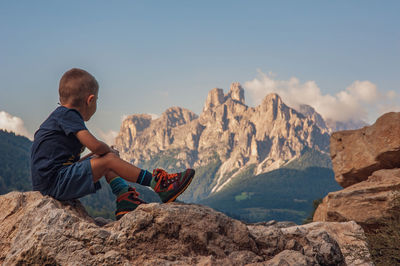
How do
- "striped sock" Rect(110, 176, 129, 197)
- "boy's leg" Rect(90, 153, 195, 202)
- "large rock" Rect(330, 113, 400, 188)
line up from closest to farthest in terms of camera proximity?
"boy's leg" Rect(90, 153, 195, 202) → "striped sock" Rect(110, 176, 129, 197) → "large rock" Rect(330, 113, 400, 188)

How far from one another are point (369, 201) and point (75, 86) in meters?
11.9

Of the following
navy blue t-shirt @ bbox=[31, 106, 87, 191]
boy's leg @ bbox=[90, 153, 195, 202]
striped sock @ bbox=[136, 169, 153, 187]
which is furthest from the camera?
striped sock @ bbox=[136, 169, 153, 187]

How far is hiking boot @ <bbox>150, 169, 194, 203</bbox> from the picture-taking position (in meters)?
6.10

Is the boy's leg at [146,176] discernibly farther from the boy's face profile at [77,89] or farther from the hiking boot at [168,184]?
the boy's face profile at [77,89]

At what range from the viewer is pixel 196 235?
15.6 feet

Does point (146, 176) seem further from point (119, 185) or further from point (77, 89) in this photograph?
point (77, 89)

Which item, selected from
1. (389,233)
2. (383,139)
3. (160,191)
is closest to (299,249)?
(160,191)

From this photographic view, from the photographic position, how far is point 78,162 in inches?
236

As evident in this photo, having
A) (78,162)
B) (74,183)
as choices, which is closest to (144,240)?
(74,183)

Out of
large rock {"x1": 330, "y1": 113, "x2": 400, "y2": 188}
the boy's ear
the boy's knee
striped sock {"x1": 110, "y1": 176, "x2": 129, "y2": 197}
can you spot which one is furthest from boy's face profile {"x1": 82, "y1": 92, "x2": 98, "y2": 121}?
large rock {"x1": 330, "y1": 113, "x2": 400, "y2": 188}

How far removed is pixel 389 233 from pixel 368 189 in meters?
3.62

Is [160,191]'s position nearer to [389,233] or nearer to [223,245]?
[223,245]

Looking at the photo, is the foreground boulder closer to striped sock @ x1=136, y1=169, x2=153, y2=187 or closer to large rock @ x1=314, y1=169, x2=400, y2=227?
striped sock @ x1=136, y1=169, x2=153, y2=187

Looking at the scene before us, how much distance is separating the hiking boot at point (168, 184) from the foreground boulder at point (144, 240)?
3.38ft
